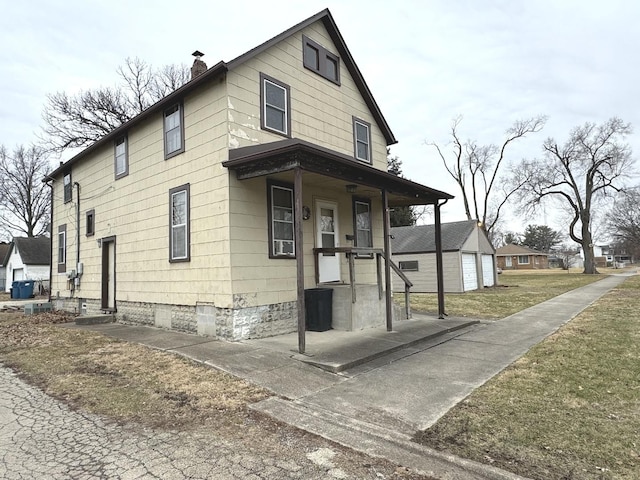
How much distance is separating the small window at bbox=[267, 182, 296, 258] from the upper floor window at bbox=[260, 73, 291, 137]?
4.48ft

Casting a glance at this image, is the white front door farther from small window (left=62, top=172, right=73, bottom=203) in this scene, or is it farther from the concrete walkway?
small window (left=62, top=172, right=73, bottom=203)

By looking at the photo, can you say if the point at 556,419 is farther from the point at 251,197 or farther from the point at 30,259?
the point at 30,259

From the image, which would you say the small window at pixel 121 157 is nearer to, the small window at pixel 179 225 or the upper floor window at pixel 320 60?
the small window at pixel 179 225

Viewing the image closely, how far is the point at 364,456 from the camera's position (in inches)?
129

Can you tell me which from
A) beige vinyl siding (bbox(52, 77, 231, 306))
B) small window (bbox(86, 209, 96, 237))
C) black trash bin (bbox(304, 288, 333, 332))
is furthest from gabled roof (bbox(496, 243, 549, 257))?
beige vinyl siding (bbox(52, 77, 231, 306))

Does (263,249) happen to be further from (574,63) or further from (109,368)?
(574,63)

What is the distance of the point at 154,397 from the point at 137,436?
1096 millimetres

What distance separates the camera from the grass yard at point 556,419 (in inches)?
122

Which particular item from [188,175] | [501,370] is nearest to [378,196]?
[188,175]

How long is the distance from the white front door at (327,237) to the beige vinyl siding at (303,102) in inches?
68.4

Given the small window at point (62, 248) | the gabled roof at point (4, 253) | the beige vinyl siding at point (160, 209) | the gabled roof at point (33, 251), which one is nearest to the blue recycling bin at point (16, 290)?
the gabled roof at point (33, 251)

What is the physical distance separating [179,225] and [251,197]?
2111 millimetres

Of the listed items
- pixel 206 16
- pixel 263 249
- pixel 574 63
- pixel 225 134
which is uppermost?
pixel 206 16

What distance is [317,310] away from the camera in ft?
28.0
